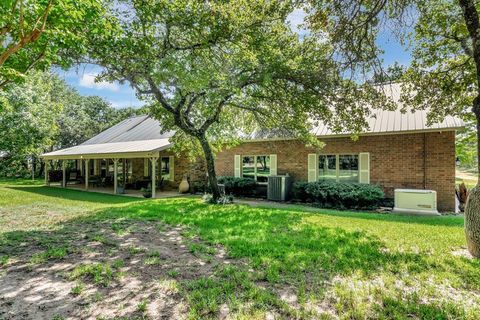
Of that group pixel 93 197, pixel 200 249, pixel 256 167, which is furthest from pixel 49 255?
pixel 256 167

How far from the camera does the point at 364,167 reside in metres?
12.4

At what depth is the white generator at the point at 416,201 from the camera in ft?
33.0

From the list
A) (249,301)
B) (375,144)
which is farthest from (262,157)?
(249,301)

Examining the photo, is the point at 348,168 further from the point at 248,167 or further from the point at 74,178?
the point at 74,178

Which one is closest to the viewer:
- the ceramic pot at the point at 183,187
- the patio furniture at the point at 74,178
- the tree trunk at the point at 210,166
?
the tree trunk at the point at 210,166

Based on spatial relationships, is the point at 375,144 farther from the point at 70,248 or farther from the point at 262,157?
the point at 70,248

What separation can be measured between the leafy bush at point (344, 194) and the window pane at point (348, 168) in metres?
0.98

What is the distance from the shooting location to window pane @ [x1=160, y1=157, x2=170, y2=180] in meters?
18.8

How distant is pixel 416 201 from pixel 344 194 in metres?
2.44

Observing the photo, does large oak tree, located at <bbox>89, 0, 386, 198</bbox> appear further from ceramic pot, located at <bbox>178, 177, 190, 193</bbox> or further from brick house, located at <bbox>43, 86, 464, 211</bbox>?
ceramic pot, located at <bbox>178, 177, 190, 193</bbox>

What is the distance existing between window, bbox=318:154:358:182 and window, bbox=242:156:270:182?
114 inches

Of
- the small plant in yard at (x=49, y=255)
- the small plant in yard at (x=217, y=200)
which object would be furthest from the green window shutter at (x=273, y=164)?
the small plant in yard at (x=49, y=255)

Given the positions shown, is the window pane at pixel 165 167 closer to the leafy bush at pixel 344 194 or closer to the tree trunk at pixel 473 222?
the leafy bush at pixel 344 194

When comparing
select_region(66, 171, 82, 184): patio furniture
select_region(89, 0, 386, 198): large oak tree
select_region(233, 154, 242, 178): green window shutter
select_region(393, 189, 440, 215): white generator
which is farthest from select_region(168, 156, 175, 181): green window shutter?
select_region(393, 189, 440, 215): white generator
